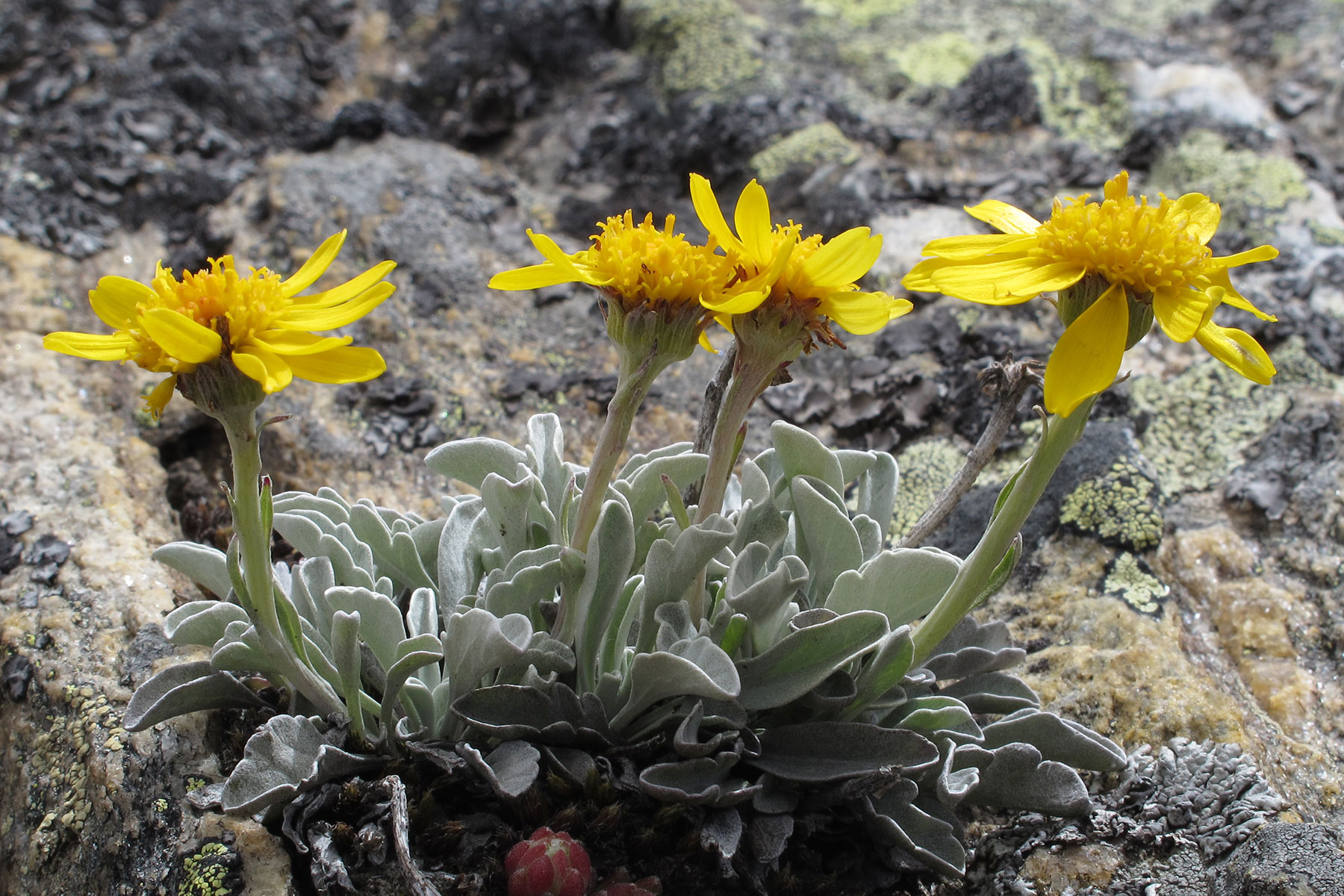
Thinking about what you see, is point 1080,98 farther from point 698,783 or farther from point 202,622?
point 202,622

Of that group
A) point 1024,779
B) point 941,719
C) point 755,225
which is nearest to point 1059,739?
point 1024,779

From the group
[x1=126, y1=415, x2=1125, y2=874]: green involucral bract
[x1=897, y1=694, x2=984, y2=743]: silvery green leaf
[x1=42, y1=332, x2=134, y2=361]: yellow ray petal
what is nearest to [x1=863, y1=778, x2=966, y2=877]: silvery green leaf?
[x1=126, y1=415, x2=1125, y2=874]: green involucral bract

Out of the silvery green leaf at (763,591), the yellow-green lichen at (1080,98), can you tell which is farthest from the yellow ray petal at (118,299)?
the yellow-green lichen at (1080,98)

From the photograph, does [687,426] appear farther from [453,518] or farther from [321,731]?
[321,731]

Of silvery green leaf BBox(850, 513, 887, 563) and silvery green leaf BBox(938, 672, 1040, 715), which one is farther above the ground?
silvery green leaf BBox(850, 513, 887, 563)

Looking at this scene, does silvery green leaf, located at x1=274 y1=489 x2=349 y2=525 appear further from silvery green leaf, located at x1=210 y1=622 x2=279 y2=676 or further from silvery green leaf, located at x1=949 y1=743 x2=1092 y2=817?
silvery green leaf, located at x1=949 y1=743 x2=1092 y2=817

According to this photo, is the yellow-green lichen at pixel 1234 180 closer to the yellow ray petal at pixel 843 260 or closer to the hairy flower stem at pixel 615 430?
the yellow ray petal at pixel 843 260

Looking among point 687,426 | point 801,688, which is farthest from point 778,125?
point 801,688
